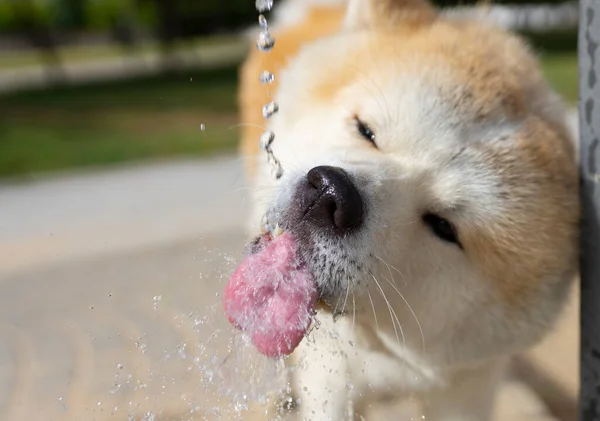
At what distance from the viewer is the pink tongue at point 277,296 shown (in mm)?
1455

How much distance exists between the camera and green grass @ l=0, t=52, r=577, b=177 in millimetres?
6531

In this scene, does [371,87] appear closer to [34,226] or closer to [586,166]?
[586,166]

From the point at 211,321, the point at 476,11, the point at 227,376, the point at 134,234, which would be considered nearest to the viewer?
the point at 211,321

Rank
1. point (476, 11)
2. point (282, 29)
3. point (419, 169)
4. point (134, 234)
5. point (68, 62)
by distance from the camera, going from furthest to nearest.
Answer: point (68, 62) < point (134, 234) < point (282, 29) < point (476, 11) < point (419, 169)

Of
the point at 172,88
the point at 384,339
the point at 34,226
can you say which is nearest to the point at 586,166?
the point at 384,339

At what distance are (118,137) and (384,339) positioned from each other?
620 centimetres

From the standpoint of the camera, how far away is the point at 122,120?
8602 millimetres

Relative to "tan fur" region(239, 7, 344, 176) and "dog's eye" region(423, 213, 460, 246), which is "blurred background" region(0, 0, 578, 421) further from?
"dog's eye" region(423, 213, 460, 246)

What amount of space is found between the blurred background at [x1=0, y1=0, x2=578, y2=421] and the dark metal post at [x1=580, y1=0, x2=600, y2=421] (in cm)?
69

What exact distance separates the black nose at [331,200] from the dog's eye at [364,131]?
0.29 meters

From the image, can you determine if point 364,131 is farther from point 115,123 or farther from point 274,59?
point 115,123

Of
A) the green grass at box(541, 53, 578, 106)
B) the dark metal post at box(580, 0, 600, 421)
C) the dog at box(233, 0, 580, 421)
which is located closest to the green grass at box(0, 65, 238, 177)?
Answer: the green grass at box(541, 53, 578, 106)

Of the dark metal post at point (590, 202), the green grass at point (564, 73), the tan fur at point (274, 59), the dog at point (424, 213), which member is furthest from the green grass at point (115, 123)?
the dark metal post at point (590, 202)

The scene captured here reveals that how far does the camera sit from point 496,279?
170 centimetres
